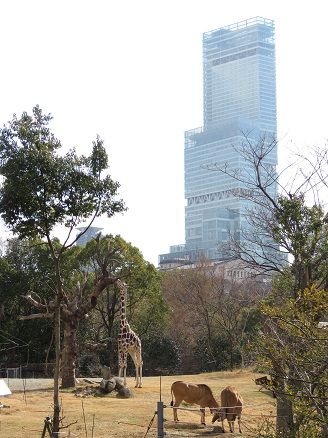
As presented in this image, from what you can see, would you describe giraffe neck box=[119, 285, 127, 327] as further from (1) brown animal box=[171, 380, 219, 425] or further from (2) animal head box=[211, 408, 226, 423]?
(2) animal head box=[211, 408, 226, 423]

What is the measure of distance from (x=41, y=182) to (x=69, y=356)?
11018 mm

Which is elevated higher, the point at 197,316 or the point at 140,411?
the point at 197,316

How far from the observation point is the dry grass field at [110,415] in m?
14.0

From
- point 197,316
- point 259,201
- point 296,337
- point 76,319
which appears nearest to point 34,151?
point 259,201

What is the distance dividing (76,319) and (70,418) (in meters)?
7.82

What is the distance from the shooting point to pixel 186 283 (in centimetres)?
4603

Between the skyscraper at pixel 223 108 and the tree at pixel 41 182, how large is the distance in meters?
109

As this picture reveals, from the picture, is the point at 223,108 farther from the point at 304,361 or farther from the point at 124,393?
the point at 304,361

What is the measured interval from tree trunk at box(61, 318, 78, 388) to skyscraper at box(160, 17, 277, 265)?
9983cm

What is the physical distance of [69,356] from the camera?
2366 centimetres

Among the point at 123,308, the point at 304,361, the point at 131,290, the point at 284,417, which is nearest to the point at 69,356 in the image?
the point at 123,308

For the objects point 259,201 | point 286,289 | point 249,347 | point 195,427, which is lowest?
point 195,427

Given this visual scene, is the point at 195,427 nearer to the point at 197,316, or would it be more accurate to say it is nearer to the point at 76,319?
the point at 76,319

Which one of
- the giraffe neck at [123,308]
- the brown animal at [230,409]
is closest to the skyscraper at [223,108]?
the giraffe neck at [123,308]
